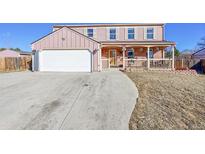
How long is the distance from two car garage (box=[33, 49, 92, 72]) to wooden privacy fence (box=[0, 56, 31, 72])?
242 inches

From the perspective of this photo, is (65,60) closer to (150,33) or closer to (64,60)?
(64,60)

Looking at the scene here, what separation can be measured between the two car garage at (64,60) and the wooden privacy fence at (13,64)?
6.13 metres

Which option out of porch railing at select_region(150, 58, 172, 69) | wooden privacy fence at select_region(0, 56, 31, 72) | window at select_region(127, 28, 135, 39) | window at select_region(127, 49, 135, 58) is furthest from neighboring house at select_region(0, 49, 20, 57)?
porch railing at select_region(150, 58, 172, 69)

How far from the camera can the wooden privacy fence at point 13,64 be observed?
24.9 metres

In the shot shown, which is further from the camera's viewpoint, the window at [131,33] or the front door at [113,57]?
the window at [131,33]

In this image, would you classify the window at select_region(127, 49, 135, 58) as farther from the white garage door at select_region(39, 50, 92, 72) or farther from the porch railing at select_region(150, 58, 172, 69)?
the white garage door at select_region(39, 50, 92, 72)

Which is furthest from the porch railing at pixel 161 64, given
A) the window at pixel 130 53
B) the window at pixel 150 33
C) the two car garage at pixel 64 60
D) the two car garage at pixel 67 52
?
the two car garage at pixel 64 60

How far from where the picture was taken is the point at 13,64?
25328 mm

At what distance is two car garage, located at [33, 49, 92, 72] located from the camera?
65.2 feet

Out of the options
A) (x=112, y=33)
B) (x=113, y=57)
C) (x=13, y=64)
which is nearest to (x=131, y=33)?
(x=112, y=33)

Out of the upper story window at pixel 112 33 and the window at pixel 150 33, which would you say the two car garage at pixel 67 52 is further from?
the window at pixel 150 33
